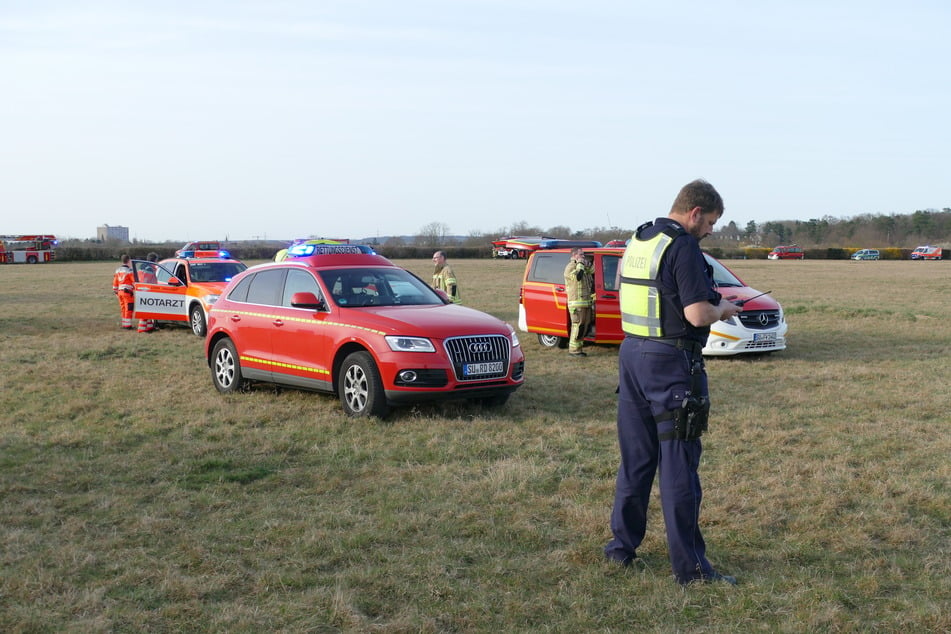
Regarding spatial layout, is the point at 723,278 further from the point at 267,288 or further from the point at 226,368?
the point at 226,368

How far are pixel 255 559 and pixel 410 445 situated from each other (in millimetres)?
2901

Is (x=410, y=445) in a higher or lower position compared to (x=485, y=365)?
lower

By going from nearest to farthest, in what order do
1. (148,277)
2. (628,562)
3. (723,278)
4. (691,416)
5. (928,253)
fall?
1. (691,416)
2. (628,562)
3. (723,278)
4. (148,277)
5. (928,253)

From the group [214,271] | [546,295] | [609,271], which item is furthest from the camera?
[214,271]

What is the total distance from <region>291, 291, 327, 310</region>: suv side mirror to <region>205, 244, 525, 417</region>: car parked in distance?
11 mm

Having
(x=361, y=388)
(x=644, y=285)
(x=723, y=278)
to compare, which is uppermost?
(x=644, y=285)

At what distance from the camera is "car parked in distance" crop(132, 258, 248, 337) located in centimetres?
1777

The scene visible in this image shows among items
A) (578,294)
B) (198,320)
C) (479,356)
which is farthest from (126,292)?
(479,356)

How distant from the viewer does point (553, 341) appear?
589 inches

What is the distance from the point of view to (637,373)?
4656 mm

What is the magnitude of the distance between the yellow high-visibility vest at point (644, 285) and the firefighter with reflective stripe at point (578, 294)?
8.87 metres

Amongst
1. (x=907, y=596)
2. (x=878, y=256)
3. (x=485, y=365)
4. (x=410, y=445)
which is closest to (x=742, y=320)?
(x=485, y=365)

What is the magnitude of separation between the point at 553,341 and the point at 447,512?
30.2ft

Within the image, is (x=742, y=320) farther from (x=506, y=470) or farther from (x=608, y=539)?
(x=608, y=539)
